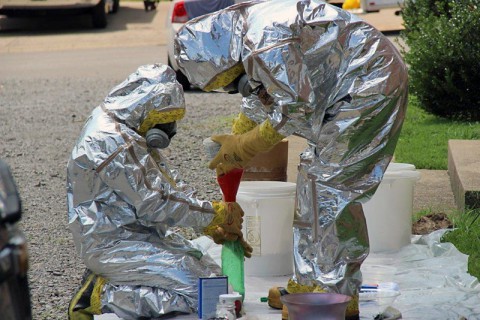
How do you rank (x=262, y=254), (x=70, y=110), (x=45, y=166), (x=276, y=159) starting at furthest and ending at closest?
1. (x=70, y=110)
2. (x=45, y=166)
3. (x=276, y=159)
4. (x=262, y=254)

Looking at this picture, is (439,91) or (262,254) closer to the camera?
(262,254)

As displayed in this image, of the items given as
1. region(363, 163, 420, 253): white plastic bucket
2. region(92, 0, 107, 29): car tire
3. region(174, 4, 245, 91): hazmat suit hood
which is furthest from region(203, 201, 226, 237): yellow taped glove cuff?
region(92, 0, 107, 29): car tire

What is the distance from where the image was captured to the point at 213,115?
10.5m

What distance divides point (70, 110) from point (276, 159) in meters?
A: 5.18

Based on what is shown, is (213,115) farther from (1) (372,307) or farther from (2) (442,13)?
(1) (372,307)

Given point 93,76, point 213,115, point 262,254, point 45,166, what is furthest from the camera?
point 93,76

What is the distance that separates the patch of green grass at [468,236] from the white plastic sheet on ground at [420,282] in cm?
6

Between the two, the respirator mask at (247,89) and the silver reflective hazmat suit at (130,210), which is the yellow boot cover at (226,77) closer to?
the respirator mask at (247,89)

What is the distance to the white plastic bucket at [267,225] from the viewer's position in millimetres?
5574

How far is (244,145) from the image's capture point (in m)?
4.65

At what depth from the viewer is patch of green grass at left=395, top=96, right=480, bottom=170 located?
7887 millimetres

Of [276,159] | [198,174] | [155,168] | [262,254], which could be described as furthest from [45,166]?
[155,168]

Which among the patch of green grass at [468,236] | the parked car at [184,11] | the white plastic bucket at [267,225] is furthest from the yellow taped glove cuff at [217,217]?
the parked car at [184,11]

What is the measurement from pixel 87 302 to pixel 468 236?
2.29 m
